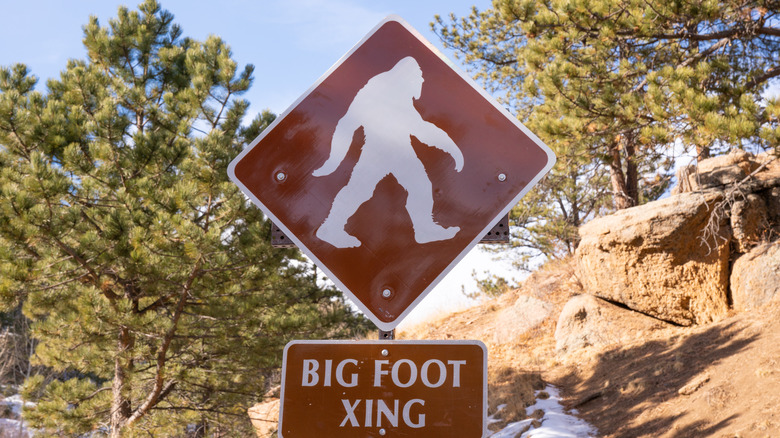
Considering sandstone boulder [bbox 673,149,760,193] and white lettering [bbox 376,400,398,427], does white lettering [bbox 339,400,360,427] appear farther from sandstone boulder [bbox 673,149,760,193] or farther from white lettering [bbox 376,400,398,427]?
sandstone boulder [bbox 673,149,760,193]

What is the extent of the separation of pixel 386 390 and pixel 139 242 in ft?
24.0

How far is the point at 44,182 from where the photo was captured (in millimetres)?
8234

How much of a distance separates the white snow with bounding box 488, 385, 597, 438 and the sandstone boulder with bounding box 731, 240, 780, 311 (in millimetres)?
3102

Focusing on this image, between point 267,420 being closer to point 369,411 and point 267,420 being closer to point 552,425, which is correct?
point 552,425

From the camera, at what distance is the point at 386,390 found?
170 centimetres

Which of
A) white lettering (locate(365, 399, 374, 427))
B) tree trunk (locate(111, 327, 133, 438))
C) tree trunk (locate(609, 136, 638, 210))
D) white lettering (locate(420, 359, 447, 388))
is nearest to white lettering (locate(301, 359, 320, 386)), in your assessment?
white lettering (locate(365, 399, 374, 427))

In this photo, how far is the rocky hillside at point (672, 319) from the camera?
7.62 m

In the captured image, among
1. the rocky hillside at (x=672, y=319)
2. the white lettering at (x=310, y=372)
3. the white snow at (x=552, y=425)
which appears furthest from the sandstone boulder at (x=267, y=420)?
the white lettering at (x=310, y=372)

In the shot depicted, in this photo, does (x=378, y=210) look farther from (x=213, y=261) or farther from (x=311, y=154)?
(x=213, y=261)

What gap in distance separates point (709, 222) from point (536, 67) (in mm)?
3543

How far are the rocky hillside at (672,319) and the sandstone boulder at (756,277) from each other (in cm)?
2

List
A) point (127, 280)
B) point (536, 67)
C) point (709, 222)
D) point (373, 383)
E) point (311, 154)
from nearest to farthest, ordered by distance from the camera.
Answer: point (373, 383) < point (311, 154) < point (536, 67) < point (709, 222) < point (127, 280)

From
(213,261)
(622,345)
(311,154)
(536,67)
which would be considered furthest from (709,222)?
(311,154)

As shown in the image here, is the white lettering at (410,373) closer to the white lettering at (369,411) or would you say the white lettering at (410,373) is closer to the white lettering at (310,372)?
the white lettering at (369,411)
